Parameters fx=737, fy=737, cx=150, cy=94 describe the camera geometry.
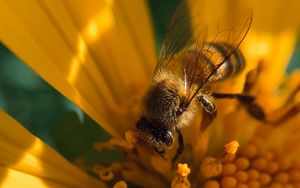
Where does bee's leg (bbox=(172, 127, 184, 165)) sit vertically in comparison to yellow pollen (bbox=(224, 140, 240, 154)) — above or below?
above

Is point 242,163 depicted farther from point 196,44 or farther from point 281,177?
point 196,44

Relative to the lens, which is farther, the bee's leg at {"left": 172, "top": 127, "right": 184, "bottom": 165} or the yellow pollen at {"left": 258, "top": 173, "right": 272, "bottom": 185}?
the yellow pollen at {"left": 258, "top": 173, "right": 272, "bottom": 185}

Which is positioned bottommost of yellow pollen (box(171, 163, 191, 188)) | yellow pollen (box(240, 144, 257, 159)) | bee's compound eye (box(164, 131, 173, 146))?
yellow pollen (box(171, 163, 191, 188))

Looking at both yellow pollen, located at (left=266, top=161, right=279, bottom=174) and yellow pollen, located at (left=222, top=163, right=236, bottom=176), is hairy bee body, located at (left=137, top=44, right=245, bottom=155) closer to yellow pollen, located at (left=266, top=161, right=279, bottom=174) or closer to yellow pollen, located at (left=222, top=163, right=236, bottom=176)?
yellow pollen, located at (left=222, top=163, right=236, bottom=176)

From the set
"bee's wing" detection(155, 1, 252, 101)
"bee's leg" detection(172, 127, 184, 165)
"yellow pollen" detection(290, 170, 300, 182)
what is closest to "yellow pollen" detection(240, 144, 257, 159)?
"yellow pollen" detection(290, 170, 300, 182)

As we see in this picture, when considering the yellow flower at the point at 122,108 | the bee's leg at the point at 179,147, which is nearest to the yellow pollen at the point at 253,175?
the yellow flower at the point at 122,108

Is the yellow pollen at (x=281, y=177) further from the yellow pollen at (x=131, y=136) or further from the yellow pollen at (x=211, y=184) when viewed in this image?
the yellow pollen at (x=131, y=136)

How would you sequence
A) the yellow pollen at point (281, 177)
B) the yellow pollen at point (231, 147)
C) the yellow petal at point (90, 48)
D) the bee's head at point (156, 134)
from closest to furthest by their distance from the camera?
the yellow petal at point (90, 48) → the bee's head at point (156, 134) → the yellow pollen at point (231, 147) → the yellow pollen at point (281, 177)
